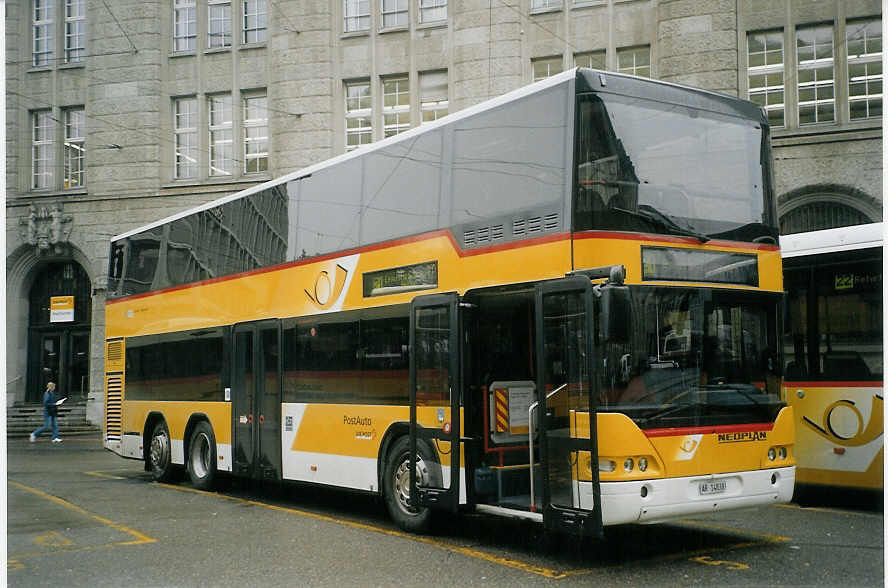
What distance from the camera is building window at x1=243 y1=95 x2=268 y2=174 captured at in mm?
30844

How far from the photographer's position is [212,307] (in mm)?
15453

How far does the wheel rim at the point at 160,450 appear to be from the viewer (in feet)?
55.3

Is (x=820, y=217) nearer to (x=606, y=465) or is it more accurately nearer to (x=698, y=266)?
(x=698, y=266)

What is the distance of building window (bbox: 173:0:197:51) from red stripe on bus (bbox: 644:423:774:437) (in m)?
26.3

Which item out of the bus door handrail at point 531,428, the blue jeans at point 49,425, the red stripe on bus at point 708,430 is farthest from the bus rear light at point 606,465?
the blue jeans at point 49,425

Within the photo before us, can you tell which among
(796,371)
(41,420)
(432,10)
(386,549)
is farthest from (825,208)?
(41,420)

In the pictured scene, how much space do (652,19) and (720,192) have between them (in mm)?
18123

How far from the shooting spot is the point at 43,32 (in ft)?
106

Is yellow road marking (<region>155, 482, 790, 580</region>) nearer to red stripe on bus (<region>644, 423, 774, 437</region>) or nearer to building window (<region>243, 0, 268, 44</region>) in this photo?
red stripe on bus (<region>644, 423, 774, 437</region>)

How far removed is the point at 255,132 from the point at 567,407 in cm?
2390

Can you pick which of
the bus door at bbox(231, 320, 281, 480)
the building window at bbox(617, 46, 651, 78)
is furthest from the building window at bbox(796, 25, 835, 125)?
the bus door at bbox(231, 320, 281, 480)

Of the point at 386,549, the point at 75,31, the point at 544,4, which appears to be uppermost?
the point at 75,31

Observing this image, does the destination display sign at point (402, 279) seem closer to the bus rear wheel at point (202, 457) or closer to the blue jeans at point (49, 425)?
the bus rear wheel at point (202, 457)

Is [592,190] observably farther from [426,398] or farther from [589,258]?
[426,398]
